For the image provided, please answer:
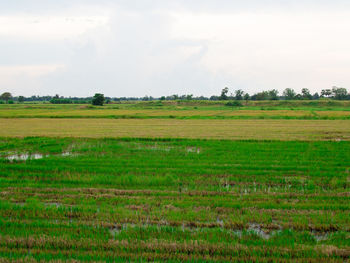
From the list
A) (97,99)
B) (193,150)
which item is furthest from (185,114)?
(97,99)

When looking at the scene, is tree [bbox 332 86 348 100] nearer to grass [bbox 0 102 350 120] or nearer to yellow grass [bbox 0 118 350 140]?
grass [bbox 0 102 350 120]

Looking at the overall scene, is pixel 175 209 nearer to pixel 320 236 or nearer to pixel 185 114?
pixel 320 236

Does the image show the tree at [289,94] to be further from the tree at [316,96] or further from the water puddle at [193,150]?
the water puddle at [193,150]

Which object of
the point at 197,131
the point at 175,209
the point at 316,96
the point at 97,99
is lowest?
the point at 175,209

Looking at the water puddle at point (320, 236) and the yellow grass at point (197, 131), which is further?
the yellow grass at point (197, 131)

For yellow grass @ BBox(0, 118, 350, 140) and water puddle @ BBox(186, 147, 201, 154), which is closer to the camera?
water puddle @ BBox(186, 147, 201, 154)

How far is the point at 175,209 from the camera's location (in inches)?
321

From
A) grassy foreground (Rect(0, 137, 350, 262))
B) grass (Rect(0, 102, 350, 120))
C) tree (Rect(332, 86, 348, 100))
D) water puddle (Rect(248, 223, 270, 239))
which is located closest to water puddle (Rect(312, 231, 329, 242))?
grassy foreground (Rect(0, 137, 350, 262))

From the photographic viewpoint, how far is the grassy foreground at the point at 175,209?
598 centimetres

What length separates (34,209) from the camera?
8094 millimetres

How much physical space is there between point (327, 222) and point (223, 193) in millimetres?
3160

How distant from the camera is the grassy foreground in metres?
5.98

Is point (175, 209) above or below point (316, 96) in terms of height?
below

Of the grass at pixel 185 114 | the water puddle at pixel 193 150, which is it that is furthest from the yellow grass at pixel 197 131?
the grass at pixel 185 114
